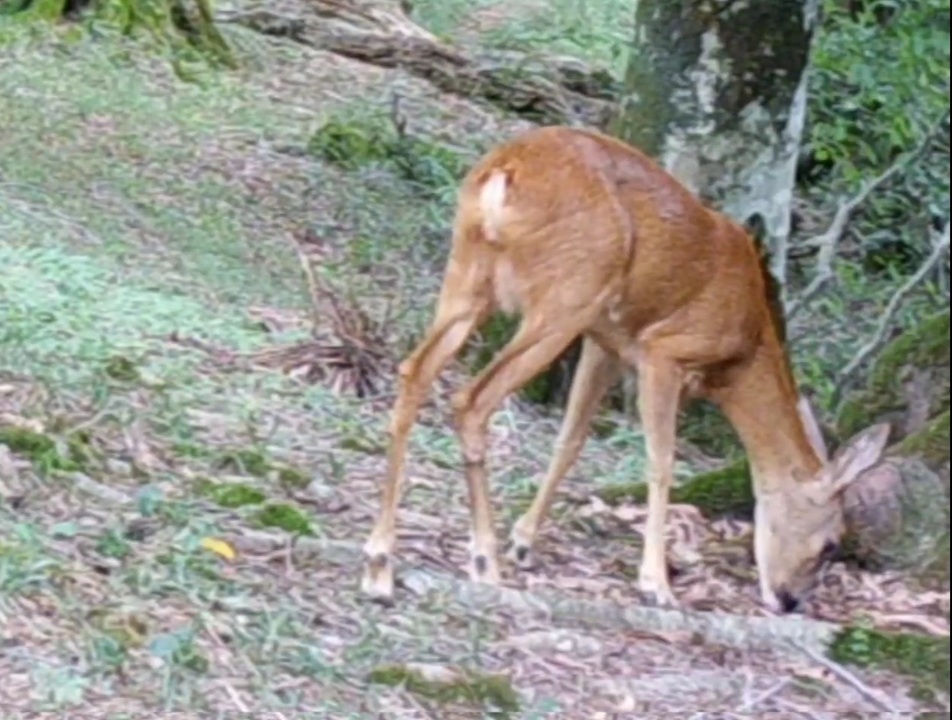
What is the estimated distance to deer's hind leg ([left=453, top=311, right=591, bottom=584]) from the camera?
5.79m

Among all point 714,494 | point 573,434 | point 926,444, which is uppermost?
point 926,444

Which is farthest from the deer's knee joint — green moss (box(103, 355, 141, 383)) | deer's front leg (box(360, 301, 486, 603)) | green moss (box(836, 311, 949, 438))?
green moss (box(103, 355, 141, 383))

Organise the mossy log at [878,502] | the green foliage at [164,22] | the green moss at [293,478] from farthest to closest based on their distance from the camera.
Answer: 1. the green foliage at [164,22]
2. the green moss at [293,478]
3. the mossy log at [878,502]

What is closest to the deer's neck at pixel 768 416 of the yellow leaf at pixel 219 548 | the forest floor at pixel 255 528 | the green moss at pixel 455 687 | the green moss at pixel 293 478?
the forest floor at pixel 255 528

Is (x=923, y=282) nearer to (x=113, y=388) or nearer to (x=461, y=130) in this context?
(x=113, y=388)

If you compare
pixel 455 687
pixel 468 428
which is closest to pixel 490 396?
pixel 468 428

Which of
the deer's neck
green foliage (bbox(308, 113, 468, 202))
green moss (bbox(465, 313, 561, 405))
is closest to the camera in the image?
the deer's neck

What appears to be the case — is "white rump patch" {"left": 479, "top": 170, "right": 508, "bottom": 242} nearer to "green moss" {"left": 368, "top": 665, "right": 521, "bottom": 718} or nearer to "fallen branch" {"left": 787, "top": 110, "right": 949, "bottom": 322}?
"green moss" {"left": 368, "top": 665, "right": 521, "bottom": 718}

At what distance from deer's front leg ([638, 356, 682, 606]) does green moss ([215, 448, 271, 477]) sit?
46.1 inches

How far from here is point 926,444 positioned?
5.35m

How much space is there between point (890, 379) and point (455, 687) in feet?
7.42

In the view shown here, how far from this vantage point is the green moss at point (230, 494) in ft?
19.3

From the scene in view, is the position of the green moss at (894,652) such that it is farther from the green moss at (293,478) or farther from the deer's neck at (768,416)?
the green moss at (293,478)

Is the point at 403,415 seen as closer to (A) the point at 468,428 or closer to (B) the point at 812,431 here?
(A) the point at 468,428
